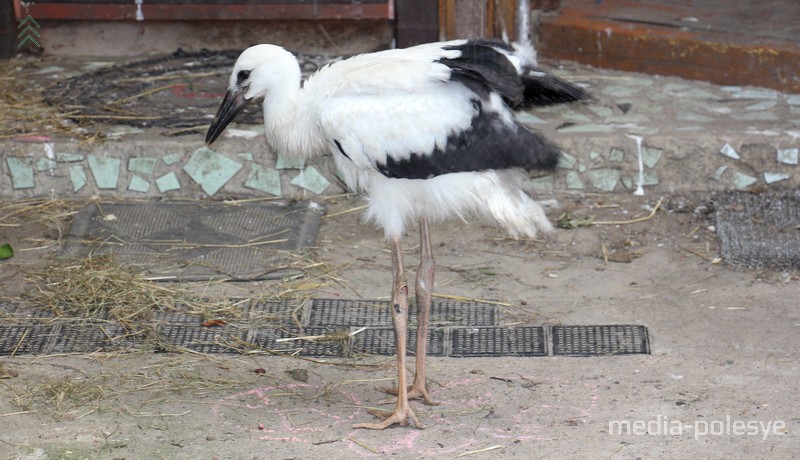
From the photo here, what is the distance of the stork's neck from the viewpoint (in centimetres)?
436

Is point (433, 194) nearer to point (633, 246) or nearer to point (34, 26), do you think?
point (633, 246)

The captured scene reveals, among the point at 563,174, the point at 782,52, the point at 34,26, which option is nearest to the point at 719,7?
the point at 782,52

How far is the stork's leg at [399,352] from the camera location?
415 centimetres

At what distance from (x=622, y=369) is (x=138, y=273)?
2424mm

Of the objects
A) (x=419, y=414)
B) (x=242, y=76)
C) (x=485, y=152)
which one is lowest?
(x=419, y=414)

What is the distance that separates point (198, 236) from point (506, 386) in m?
2.18

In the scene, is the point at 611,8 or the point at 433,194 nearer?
the point at 433,194

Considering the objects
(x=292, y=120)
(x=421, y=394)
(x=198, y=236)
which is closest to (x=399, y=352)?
(x=421, y=394)

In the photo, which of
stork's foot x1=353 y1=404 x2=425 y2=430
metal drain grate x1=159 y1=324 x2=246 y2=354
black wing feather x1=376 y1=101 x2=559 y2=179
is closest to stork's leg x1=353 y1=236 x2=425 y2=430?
stork's foot x1=353 y1=404 x2=425 y2=430

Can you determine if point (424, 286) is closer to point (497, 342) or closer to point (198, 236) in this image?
point (497, 342)

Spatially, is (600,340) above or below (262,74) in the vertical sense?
below

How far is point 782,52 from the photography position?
676cm

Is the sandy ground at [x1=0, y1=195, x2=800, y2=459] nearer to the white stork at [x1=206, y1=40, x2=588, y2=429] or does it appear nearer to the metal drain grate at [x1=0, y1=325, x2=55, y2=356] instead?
the metal drain grate at [x1=0, y1=325, x2=55, y2=356]

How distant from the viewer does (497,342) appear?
Answer: 4.84 meters
